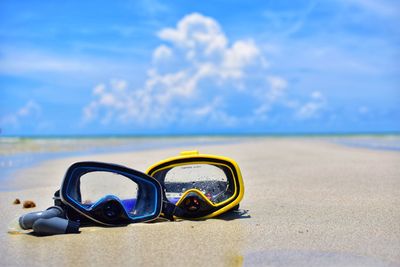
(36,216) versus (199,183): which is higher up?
(199,183)

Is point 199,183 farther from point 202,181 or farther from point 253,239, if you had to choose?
point 253,239

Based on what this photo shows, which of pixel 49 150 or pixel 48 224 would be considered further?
pixel 49 150

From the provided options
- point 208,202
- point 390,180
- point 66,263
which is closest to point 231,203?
point 208,202

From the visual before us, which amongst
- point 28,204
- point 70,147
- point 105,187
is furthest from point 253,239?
point 70,147

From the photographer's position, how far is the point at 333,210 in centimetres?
719

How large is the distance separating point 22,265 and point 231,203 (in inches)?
112

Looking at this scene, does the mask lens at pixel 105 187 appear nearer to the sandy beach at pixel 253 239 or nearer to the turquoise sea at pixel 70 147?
the sandy beach at pixel 253 239

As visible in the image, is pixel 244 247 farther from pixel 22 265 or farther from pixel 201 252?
pixel 22 265

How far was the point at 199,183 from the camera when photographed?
6598mm

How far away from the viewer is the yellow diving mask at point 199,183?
20.8 feet

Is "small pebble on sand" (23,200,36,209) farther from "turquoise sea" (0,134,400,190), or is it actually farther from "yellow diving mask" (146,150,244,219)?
"turquoise sea" (0,134,400,190)

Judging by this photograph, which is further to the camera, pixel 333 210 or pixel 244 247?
pixel 333 210

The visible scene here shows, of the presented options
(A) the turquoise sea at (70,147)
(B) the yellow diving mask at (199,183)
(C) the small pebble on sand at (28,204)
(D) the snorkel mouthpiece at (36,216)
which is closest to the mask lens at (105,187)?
(D) the snorkel mouthpiece at (36,216)

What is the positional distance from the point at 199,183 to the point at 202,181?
5 cm
